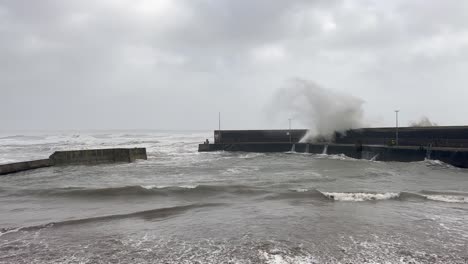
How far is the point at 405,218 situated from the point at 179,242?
5.18 m

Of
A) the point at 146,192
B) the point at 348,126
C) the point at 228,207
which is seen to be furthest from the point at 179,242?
the point at 348,126

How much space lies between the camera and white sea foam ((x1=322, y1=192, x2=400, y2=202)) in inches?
407

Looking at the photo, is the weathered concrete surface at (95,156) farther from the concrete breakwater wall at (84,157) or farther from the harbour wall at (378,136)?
the harbour wall at (378,136)

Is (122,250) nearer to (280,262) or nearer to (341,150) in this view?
(280,262)

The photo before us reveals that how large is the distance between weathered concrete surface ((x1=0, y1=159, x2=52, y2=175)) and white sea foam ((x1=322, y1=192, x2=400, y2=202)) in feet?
59.2

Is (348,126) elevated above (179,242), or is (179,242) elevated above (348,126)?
(348,126)

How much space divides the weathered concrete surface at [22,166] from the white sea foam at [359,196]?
59.2ft

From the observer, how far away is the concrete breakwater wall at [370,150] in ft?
65.0

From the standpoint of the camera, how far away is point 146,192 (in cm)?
1203

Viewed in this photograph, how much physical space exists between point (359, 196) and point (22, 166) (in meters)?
19.6

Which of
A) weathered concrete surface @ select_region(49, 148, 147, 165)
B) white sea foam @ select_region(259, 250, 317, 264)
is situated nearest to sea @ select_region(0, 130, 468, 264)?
white sea foam @ select_region(259, 250, 317, 264)

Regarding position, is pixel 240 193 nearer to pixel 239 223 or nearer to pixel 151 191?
pixel 151 191

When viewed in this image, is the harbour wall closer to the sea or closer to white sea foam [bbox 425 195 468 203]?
the sea

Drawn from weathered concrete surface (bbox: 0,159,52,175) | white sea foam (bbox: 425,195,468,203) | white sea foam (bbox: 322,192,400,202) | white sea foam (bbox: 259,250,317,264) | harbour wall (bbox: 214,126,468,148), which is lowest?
white sea foam (bbox: 425,195,468,203)
